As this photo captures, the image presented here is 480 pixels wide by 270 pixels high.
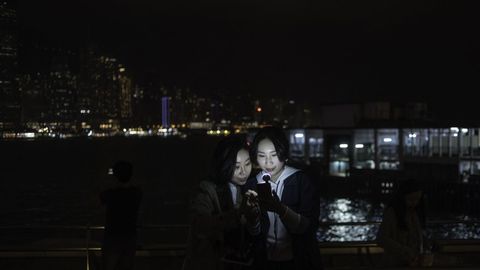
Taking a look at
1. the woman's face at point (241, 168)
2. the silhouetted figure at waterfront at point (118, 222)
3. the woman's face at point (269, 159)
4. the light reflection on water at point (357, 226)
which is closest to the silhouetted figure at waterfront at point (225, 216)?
the woman's face at point (241, 168)

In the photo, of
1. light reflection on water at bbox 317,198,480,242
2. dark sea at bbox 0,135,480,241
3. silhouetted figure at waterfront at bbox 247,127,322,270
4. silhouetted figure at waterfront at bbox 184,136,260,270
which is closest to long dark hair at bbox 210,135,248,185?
silhouetted figure at waterfront at bbox 184,136,260,270

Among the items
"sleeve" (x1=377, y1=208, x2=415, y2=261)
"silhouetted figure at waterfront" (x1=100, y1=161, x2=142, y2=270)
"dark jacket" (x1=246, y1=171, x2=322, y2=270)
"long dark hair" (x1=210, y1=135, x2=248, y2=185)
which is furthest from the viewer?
"silhouetted figure at waterfront" (x1=100, y1=161, x2=142, y2=270)

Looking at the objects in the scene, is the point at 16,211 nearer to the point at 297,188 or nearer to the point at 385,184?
the point at 385,184

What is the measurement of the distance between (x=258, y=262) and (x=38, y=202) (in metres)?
44.0

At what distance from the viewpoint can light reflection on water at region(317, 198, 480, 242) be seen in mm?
25188

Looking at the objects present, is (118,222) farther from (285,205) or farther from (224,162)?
(285,205)

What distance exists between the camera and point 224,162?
343 cm

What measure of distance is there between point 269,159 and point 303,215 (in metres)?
0.38

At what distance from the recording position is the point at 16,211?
39.7 m

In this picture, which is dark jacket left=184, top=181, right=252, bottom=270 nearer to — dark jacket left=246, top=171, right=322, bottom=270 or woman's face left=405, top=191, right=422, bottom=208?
dark jacket left=246, top=171, right=322, bottom=270

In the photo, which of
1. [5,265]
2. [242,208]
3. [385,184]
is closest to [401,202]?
[242,208]

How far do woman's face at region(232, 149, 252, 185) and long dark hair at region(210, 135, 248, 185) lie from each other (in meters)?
0.02

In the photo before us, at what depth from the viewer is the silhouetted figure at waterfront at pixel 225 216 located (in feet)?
10.5

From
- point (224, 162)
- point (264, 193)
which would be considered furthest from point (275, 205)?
point (224, 162)
